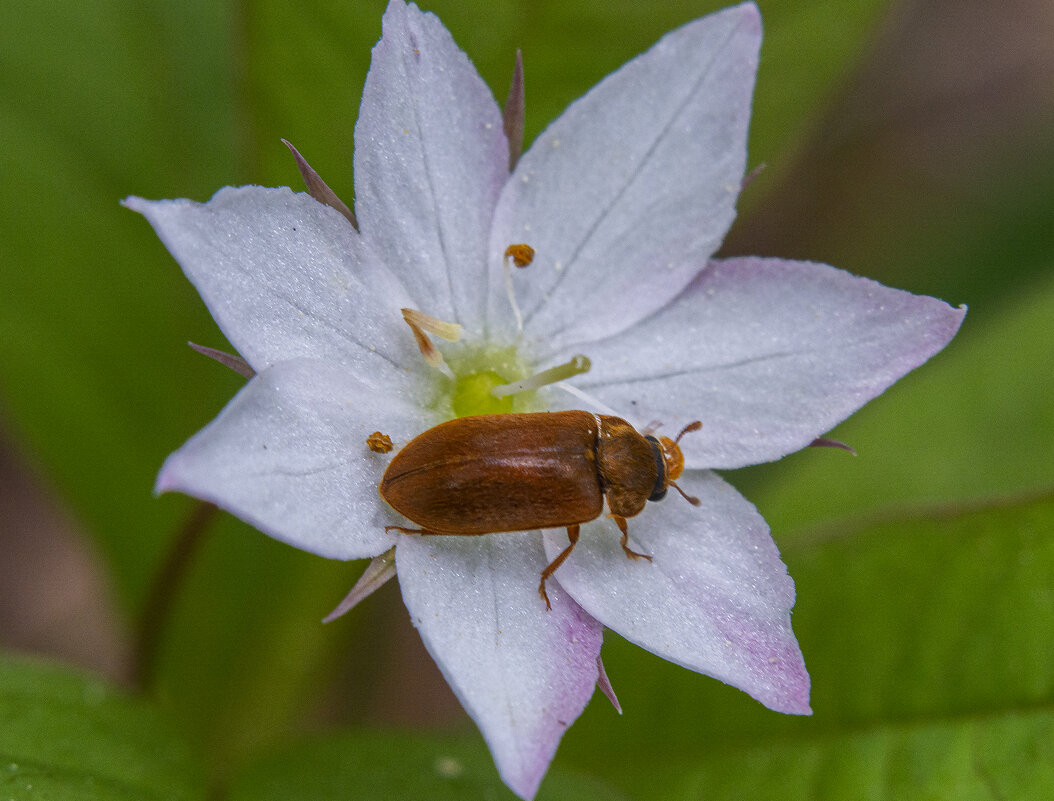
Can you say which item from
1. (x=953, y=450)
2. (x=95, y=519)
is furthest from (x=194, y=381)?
(x=953, y=450)

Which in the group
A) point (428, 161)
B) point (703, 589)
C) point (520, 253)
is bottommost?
point (703, 589)

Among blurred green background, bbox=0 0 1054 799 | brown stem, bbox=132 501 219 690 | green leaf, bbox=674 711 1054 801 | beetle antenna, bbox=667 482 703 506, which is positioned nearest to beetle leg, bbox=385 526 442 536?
beetle antenna, bbox=667 482 703 506

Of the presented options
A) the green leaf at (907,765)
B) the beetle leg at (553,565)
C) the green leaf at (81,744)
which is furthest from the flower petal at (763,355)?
the green leaf at (81,744)

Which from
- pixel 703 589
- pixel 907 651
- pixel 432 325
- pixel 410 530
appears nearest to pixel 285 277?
pixel 432 325

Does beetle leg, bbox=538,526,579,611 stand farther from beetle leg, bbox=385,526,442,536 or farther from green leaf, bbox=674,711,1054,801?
green leaf, bbox=674,711,1054,801

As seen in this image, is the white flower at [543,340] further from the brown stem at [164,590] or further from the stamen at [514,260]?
the brown stem at [164,590]

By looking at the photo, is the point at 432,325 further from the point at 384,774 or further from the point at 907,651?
the point at 907,651
